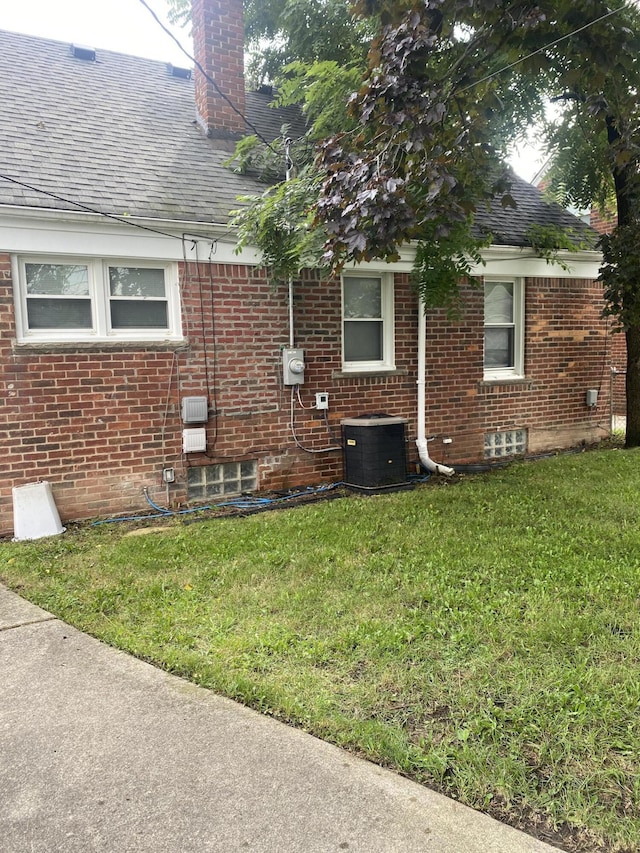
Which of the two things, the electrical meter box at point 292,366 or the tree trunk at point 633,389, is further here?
the tree trunk at point 633,389

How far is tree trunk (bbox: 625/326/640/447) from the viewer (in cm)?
1012

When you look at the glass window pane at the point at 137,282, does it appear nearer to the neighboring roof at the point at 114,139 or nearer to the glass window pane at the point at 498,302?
the neighboring roof at the point at 114,139

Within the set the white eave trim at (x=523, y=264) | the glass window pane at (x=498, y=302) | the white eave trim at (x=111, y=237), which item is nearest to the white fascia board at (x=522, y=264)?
the white eave trim at (x=523, y=264)

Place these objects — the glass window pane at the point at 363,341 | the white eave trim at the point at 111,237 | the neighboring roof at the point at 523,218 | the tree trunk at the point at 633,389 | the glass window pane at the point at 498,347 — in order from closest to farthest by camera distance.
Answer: the white eave trim at the point at 111,237 < the glass window pane at the point at 363,341 < the neighboring roof at the point at 523,218 < the glass window pane at the point at 498,347 < the tree trunk at the point at 633,389

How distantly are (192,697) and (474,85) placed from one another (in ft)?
15.9

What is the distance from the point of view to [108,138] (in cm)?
780

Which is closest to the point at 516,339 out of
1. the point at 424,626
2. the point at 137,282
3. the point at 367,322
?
the point at 367,322

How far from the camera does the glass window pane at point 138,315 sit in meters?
6.89

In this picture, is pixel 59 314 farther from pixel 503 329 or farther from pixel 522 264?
pixel 522 264

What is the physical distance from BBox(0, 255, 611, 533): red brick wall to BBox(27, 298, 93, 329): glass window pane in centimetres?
28

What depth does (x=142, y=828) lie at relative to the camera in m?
2.33

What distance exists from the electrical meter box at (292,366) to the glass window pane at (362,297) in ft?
3.51

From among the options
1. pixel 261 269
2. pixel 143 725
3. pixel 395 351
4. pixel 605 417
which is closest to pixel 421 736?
pixel 143 725

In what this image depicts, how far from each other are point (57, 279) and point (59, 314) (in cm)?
35
